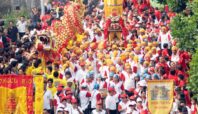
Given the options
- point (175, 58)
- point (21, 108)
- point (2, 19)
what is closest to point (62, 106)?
point (21, 108)

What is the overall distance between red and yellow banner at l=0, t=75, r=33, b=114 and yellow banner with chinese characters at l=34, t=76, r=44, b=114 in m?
0.89

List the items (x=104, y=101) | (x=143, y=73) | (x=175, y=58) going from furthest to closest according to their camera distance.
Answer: (x=175, y=58), (x=143, y=73), (x=104, y=101)

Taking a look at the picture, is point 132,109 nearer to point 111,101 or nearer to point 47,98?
point 111,101

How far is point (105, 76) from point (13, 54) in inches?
111

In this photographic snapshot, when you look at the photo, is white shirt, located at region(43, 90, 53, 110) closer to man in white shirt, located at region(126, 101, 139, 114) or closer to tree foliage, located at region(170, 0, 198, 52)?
man in white shirt, located at region(126, 101, 139, 114)

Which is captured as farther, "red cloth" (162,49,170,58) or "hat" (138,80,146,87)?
"red cloth" (162,49,170,58)

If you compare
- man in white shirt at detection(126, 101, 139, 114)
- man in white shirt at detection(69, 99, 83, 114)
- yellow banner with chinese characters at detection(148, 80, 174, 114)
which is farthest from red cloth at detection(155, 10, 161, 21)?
yellow banner with chinese characters at detection(148, 80, 174, 114)

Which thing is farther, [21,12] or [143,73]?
[21,12]

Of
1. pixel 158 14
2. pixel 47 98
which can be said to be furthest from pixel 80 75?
pixel 158 14

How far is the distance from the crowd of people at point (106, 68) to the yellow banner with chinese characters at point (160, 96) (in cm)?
51

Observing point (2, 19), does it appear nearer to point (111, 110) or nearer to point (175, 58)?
point (175, 58)

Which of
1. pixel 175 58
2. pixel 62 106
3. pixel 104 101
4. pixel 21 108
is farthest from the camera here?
pixel 175 58

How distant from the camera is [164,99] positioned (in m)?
27.4

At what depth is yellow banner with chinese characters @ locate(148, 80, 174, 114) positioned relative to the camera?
27.3 metres
